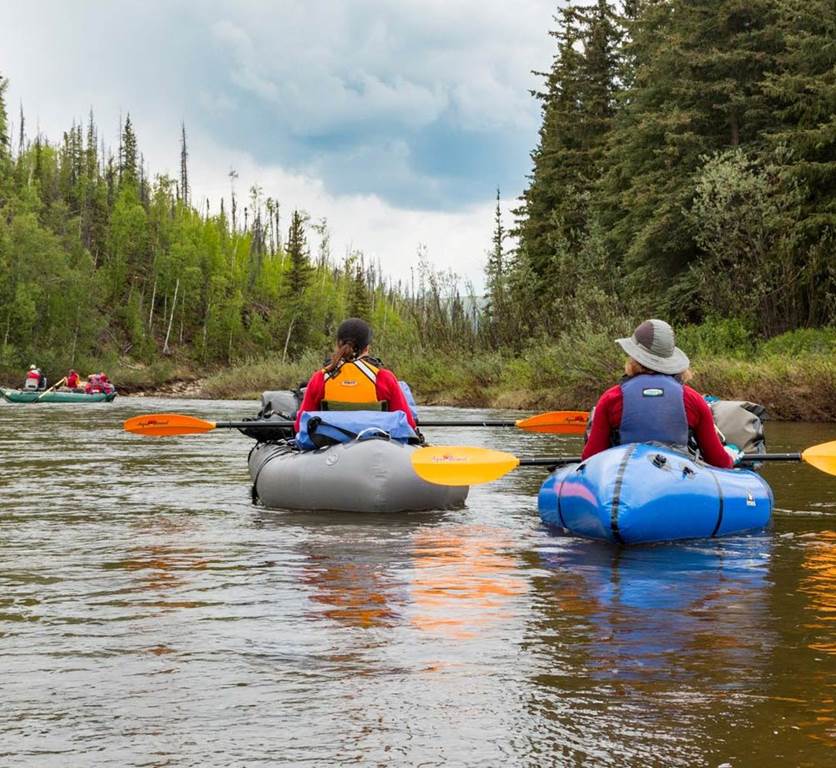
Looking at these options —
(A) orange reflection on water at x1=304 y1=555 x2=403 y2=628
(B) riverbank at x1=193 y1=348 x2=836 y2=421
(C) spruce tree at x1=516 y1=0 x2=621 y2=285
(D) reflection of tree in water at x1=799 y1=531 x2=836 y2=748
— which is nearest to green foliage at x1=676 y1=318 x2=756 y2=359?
(B) riverbank at x1=193 y1=348 x2=836 y2=421

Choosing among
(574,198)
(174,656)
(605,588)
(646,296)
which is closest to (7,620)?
(174,656)

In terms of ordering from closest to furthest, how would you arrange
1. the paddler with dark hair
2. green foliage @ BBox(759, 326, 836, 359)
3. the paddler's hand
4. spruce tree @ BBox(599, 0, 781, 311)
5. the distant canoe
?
the paddler's hand < the paddler with dark hair < green foliage @ BBox(759, 326, 836, 359) < spruce tree @ BBox(599, 0, 781, 311) < the distant canoe

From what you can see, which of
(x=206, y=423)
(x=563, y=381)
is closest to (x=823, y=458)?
(x=206, y=423)

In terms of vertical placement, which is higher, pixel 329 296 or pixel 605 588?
pixel 329 296

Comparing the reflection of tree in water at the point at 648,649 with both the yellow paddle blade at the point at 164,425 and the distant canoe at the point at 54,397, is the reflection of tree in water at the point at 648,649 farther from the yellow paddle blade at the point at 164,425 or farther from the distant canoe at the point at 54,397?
the distant canoe at the point at 54,397

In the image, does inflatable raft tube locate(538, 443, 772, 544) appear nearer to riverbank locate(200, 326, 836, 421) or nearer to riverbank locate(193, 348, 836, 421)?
riverbank locate(200, 326, 836, 421)

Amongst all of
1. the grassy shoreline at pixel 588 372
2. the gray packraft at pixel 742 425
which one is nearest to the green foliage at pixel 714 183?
the grassy shoreline at pixel 588 372

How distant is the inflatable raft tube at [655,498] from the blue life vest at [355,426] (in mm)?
1612

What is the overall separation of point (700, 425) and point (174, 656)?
4233 mm

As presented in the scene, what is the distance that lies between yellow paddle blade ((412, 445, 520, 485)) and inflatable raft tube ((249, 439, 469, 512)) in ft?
1.10

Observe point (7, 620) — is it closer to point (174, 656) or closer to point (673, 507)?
point (174, 656)

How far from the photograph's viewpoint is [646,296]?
32094 mm

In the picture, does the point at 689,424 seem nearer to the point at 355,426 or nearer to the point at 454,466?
the point at 454,466

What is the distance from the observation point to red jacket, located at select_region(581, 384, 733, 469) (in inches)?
282
